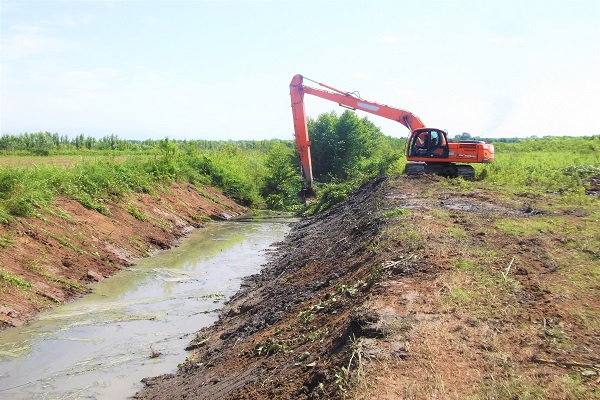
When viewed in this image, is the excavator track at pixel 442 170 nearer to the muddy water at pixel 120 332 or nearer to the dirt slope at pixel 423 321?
the muddy water at pixel 120 332

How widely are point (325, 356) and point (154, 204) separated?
19.4m

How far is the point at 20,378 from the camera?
9180mm

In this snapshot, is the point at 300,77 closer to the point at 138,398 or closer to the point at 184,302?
the point at 184,302

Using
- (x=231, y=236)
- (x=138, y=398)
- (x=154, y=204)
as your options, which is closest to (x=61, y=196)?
(x=154, y=204)

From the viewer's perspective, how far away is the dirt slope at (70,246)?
1260 centimetres

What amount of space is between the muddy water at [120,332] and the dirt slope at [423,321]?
64cm

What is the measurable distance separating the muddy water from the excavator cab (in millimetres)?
8560

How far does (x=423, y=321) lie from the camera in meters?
6.39

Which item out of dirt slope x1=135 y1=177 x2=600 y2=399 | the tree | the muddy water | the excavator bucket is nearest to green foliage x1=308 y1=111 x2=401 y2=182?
the tree

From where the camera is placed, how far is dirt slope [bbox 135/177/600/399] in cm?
521

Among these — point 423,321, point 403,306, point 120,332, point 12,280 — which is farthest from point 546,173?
point 12,280

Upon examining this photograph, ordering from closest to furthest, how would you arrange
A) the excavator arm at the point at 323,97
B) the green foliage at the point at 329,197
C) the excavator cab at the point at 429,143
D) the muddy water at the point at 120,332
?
1. the muddy water at the point at 120,332
2. the excavator cab at the point at 429,143
3. the excavator arm at the point at 323,97
4. the green foliage at the point at 329,197

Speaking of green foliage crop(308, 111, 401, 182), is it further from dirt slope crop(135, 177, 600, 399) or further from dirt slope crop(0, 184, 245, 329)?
dirt slope crop(135, 177, 600, 399)

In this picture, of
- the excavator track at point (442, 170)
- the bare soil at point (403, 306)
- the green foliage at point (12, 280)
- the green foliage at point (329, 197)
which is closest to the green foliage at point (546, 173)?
the excavator track at point (442, 170)
